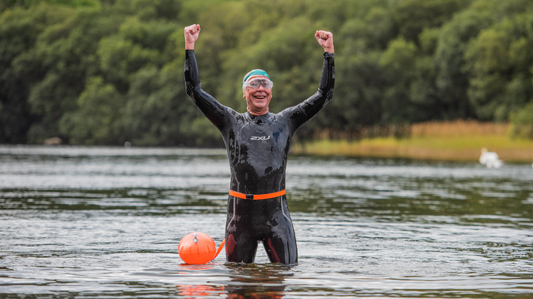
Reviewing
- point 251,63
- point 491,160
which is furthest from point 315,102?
point 251,63

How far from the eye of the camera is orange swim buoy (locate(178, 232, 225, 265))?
34.4 feet

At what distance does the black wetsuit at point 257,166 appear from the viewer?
31.0 feet

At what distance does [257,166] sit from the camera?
9.41 meters

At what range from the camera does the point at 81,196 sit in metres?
23.4

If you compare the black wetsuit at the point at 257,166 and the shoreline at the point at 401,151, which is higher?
the shoreline at the point at 401,151

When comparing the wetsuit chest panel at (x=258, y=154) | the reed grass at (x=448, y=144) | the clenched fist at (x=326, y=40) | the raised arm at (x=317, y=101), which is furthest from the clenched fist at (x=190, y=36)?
the reed grass at (x=448, y=144)

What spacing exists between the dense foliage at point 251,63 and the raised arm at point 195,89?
56.8 meters

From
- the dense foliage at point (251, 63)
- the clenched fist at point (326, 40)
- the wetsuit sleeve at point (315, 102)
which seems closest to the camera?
the wetsuit sleeve at point (315, 102)

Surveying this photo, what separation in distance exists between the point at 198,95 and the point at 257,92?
623mm

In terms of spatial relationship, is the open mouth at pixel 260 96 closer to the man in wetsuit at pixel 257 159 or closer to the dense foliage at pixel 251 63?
the man in wetsuit at pixel 257 159

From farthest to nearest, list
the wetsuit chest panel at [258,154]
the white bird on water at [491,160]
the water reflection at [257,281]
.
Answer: the white bird on water at [491,160] < the wetsuit chest panel at [258,154] < the water reflection at [257,281]

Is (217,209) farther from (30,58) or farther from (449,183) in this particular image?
(30,58)

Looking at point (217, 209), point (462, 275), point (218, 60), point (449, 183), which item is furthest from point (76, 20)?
point (462, 275)

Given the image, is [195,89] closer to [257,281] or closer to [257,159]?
[257,159]
